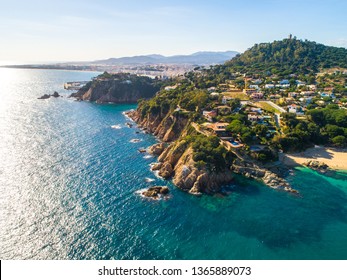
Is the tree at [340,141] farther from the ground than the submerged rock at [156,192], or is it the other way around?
the tree at [340,141]

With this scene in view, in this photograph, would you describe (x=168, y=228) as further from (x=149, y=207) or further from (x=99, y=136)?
(x=99, y=136)

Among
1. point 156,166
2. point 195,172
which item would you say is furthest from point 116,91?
point 195,172

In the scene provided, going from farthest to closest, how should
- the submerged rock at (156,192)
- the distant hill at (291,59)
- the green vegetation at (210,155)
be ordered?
the distant hill at (291,59)
the green vegetation at (210,155)
the submerged rock at (156,192)

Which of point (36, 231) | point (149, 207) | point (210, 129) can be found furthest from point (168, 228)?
point (210, 129)

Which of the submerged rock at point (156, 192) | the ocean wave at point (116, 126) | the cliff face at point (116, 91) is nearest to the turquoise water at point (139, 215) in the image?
the submerged rock at point (156, 192)

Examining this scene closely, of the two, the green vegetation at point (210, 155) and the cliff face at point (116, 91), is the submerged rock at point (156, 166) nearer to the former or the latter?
the green vegetation at point (210, 155)
